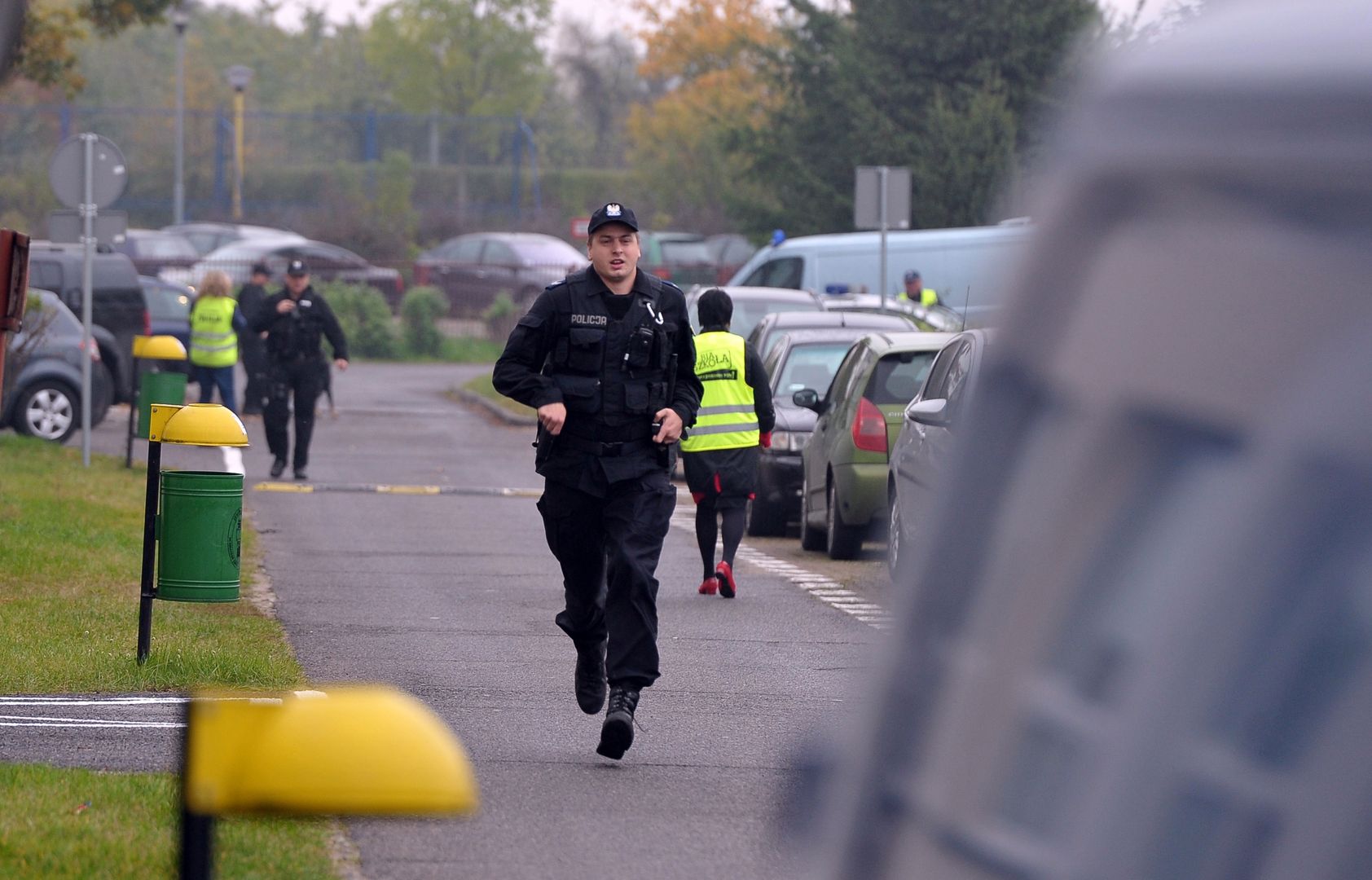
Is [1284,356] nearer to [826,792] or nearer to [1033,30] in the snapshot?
[826,792]

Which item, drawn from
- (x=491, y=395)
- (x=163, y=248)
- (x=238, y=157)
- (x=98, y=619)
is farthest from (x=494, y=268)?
(x=98, y=619)

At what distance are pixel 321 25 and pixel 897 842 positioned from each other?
95.2 metres

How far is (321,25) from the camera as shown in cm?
9400

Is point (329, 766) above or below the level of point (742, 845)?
above

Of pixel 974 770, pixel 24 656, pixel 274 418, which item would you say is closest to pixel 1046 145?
pixel 974 770

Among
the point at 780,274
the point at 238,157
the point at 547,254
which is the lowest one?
the point at 780,274

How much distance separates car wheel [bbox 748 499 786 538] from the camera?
16000 mm

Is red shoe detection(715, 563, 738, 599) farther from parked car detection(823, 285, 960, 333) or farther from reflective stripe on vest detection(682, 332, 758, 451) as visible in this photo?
parked car detection(823, 285, 960, 333)

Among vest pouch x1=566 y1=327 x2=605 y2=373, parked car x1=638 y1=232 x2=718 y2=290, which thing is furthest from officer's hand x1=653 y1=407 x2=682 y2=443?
parked car x1=638 y1=232 x2=718 y2=290

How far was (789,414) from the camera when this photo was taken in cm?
1589

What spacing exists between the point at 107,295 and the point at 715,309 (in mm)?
13013

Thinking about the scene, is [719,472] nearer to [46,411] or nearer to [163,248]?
[46,411]

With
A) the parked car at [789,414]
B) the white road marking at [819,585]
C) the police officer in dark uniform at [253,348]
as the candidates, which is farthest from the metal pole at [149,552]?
the police officer in dark uniform at [253,348]

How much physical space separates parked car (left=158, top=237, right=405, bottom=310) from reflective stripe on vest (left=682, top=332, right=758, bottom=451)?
27.4m
